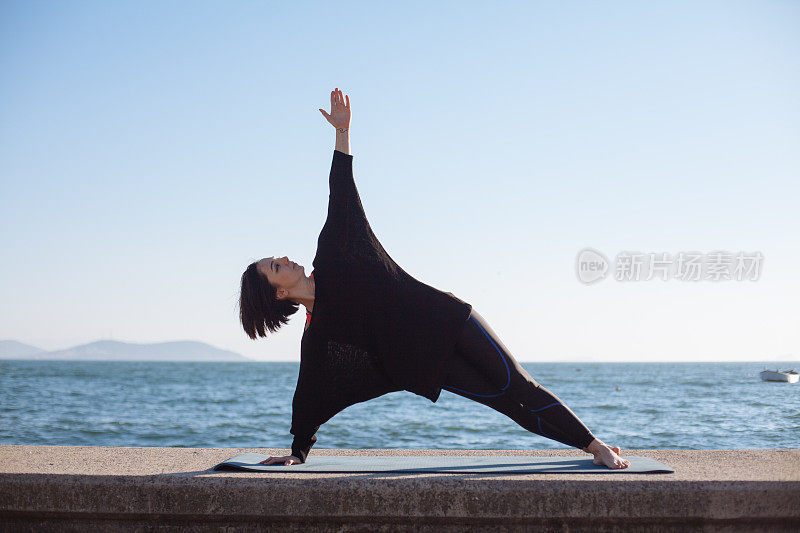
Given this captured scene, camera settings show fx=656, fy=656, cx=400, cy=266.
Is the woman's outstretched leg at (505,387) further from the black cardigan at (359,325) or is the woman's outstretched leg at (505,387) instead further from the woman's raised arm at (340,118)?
the woman's raised arm at (340,118)

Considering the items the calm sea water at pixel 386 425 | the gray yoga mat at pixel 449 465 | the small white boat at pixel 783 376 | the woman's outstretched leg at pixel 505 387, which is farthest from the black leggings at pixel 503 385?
the small white boat at pixel 783 376

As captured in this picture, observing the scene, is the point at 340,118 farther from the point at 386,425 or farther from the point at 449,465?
the point at 386,425

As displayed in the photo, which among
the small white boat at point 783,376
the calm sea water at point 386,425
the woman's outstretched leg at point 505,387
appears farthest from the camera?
the small white boat at point 783,376

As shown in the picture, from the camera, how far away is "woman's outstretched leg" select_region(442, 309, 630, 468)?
11.1 feet

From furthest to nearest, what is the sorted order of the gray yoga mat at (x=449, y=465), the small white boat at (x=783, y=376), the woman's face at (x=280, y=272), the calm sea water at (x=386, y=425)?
the small white boat at (x=783, y=376), the calm sea water at (x=386, y=425), the woman's face at (x=280, y=272), the gray yoga mat at (x=449, y=465)

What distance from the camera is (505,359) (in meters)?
3.45

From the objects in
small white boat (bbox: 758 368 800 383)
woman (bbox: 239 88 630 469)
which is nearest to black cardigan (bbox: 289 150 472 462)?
woman (bbox: 239 88 630 469)

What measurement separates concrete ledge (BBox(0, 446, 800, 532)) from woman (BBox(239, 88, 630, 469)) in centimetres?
51

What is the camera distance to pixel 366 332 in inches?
141

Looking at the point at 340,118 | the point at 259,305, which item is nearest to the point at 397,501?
the point at 259,305

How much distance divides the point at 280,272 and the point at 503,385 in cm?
135

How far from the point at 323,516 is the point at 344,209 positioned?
159 centimetres

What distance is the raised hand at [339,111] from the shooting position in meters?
3.61

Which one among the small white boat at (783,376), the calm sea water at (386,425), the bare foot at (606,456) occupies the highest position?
the bare foot at (606,456)
